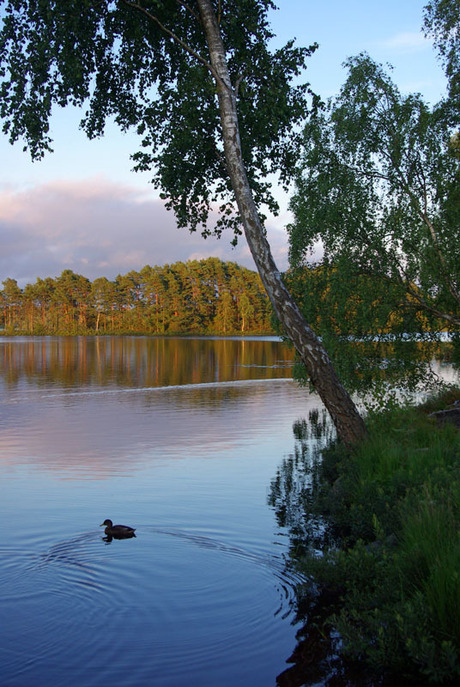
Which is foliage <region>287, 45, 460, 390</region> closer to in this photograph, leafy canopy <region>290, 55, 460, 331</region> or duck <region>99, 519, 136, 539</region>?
leafy canopy <region>290, 55, 460, 331</region>

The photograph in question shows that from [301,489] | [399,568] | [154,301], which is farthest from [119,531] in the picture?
[154,301]

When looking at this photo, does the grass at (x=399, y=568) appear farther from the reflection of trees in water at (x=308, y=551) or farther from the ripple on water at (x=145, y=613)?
the ripple on water at (x=145, y=613)

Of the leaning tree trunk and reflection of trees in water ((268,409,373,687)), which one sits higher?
the leaning tree trunk

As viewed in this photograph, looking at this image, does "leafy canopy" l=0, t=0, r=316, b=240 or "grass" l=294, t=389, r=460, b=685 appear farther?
"leafy canopy" l=0, t=0, r=316, b=240

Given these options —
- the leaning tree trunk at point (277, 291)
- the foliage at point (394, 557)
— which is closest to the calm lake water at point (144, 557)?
the foliage at point (394, 557)

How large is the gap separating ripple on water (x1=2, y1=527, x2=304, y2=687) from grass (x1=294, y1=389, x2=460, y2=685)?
883 millimetres

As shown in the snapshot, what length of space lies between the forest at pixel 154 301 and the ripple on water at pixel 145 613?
405 feet

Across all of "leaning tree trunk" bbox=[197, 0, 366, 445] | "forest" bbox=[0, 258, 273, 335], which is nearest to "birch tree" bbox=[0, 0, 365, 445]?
"leaning tree trunk" bbox=[197, 0, 366, 445]

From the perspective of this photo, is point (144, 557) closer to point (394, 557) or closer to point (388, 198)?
point (394, 557)

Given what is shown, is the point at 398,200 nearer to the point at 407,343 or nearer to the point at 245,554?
the point at 407,343

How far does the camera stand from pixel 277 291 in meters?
13.2

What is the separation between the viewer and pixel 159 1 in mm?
13727

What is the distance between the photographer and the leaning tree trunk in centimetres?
1299

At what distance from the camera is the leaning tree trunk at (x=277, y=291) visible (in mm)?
12992
